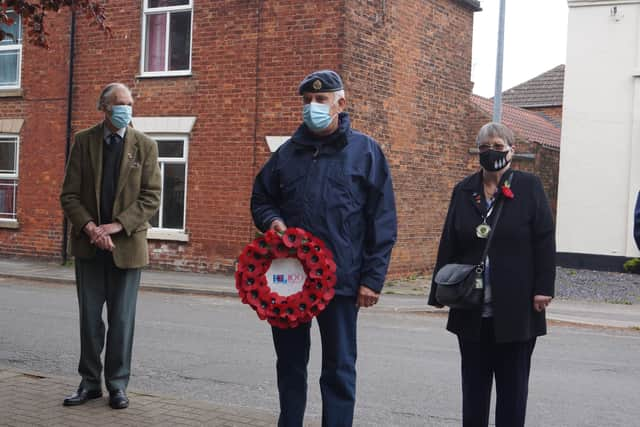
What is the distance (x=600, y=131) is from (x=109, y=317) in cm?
1577

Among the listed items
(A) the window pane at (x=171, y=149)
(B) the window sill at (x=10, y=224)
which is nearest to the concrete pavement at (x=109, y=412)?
(A) the window pane at (x=171, y=149)

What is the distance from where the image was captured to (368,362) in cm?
815

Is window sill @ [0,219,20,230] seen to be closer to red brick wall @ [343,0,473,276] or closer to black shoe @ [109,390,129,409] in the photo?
red brick wall @ [343,0,473,276]

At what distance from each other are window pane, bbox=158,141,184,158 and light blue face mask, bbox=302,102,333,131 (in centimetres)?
1277

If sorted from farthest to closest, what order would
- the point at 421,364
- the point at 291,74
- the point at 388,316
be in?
the point at 291,74, the point at 388,316, the point at 421,364

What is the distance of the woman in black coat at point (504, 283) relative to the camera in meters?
4.44

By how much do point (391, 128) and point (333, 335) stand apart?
12.4m

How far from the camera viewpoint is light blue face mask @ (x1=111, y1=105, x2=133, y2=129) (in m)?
5.76

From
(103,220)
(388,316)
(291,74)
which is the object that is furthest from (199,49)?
(103,220)

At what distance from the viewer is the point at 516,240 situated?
4480mm

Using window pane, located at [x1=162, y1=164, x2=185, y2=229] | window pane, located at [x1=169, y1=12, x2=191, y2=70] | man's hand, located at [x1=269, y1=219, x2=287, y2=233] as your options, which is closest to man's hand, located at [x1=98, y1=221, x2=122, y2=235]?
man's hand, located at [x1=269, y1=219, x2=287, y2=233]

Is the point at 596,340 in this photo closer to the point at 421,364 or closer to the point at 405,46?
the point at 421,364

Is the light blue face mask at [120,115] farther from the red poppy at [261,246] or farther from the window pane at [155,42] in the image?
the window pane at [155,42]

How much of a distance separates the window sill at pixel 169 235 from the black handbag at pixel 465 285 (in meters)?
12.7
